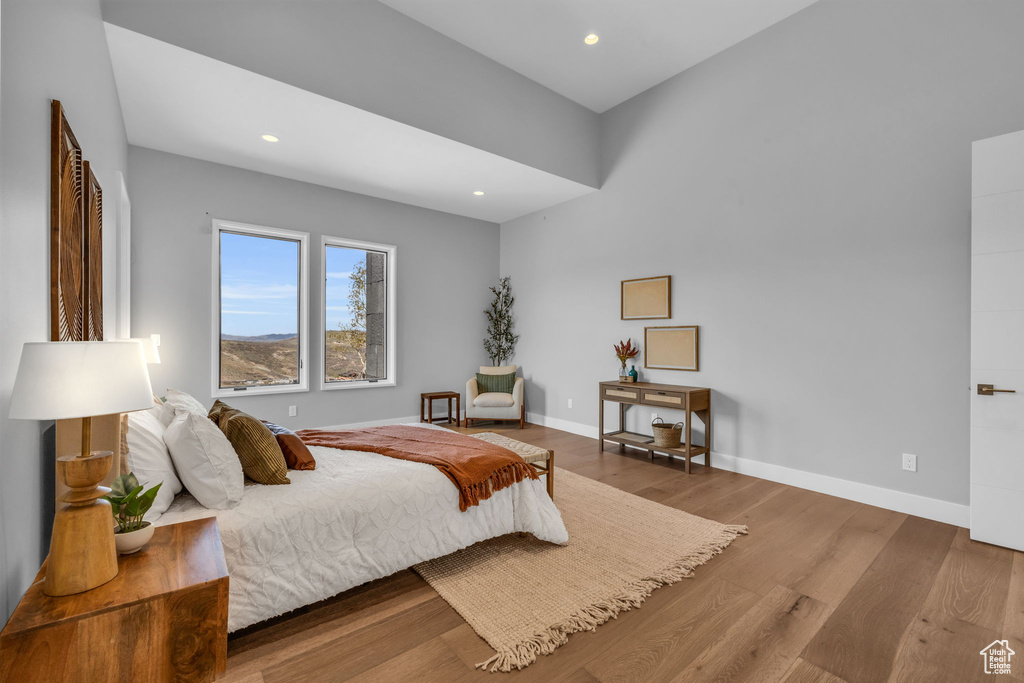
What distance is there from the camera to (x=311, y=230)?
5203 millimetres

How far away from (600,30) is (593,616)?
429cm

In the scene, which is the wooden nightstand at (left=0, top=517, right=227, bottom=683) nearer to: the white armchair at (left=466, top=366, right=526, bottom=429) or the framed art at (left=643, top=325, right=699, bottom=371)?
the framed art at (left=643, top=325, right=699, bottom=371)

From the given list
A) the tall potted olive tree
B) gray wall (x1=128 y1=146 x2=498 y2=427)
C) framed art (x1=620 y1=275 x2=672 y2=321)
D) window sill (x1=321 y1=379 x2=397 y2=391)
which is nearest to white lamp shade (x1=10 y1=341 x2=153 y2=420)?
gray wall (x1=128 y1=146 x2=498 y2=427)

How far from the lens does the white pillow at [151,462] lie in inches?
68.4

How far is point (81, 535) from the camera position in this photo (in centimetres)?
106

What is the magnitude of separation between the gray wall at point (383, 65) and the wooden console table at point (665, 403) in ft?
7.69

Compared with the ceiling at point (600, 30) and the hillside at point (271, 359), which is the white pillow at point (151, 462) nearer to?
the hillside at point (271, 359)

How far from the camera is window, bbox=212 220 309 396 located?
15.6 ft

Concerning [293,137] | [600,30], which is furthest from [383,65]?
[600,30]

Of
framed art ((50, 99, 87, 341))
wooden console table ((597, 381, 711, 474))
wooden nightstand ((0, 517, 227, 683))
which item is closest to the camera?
wooden nightstand ((0, 517, 227, 683))

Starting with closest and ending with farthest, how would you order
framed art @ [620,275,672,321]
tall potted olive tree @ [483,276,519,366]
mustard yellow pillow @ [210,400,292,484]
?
mustard yellow pillow @ [210,400,292,484], framed art @ [620,275,672,321], tall potted olive tree @ [483,276,519,366]

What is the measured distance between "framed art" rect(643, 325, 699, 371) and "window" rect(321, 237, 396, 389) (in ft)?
10.1

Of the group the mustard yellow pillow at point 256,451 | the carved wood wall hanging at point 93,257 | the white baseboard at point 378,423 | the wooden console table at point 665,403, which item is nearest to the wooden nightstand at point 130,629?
the mustard yellow pillow at point 256,451

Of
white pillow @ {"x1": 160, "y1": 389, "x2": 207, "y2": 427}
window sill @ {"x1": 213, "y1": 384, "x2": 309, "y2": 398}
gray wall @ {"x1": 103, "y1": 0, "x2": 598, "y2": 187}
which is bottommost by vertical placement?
window sill @ {"x1": 213, "y1": 384, "x2": 309, "y2": 398}
